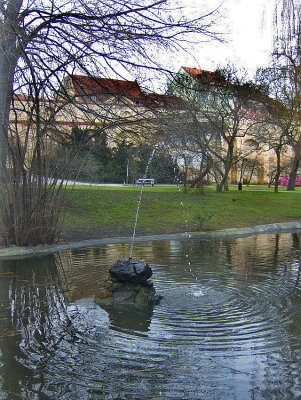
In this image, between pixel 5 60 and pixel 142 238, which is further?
pixel 142 238

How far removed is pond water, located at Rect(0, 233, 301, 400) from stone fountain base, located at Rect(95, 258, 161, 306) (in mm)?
194

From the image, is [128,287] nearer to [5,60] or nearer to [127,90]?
[127,90]

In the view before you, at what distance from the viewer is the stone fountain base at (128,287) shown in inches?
245

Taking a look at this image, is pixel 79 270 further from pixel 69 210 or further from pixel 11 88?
pixel 69 210

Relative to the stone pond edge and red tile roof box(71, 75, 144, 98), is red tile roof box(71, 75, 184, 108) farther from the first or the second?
the stone pond edge

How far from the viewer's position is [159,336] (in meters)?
4.93

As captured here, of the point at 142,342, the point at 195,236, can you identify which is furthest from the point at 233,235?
the point at 142,342

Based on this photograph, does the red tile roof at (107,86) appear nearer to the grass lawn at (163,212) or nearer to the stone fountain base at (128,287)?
the grass lawn at (163,212)

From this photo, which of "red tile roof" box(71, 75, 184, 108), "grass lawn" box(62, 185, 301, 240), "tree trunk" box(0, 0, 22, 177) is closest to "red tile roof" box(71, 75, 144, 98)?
"red tile roof" box(71, 75, 184, 108)

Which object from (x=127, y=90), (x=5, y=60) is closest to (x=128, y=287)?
(x=127, y=90)

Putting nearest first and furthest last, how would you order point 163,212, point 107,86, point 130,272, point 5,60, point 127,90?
point 130,272 < point 5,60 < point 127,90 < point 107,86 < point 163,212

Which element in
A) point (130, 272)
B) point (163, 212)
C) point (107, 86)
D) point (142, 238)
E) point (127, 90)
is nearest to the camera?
point (130, 272)

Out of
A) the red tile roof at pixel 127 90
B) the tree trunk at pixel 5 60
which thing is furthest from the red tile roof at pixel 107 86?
the tree trunk at pixel 5 60

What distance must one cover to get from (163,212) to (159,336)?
48.5 feet
